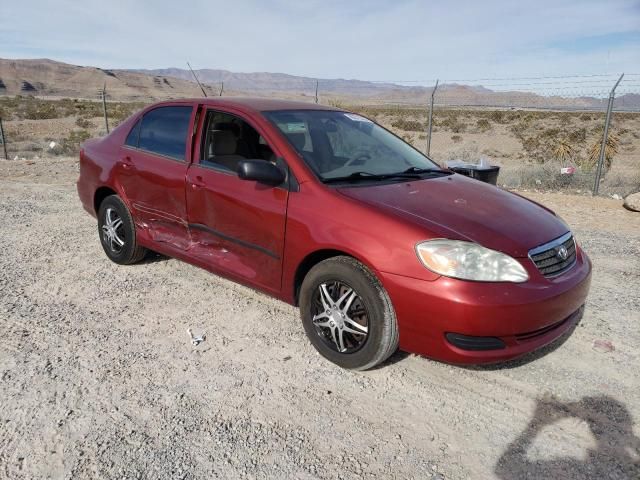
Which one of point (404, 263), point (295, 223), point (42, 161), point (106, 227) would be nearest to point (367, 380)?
point (404, 263)

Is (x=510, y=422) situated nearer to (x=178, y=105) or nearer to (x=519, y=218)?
(x=519, y=218)

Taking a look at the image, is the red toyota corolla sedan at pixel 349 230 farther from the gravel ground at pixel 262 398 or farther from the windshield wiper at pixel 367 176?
the gravel ground at pixel 262 398

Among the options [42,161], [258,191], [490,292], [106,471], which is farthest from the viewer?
[42,161]

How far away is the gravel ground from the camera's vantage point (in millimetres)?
2494

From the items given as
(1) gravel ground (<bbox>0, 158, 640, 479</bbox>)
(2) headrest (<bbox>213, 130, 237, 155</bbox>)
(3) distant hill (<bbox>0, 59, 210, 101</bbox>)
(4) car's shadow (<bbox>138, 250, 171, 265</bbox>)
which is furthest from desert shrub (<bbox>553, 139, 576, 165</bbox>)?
(3) distant hill (<bbox>0, 59, 210, 101</bbox>)

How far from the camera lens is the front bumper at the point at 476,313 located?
274 cm

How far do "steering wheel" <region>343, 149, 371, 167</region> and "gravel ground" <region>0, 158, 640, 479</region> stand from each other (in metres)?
1.28

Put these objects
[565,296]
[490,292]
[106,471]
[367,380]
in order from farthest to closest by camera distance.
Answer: [367,380] → [565,296] → [490,292] → [106,471]

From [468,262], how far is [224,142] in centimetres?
222

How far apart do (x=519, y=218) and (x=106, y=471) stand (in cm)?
277

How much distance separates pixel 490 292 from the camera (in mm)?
2748

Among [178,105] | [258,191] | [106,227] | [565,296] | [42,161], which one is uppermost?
[178,105]

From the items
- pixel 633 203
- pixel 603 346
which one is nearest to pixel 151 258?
pixel 603 346

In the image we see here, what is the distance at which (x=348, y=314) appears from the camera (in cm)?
317
